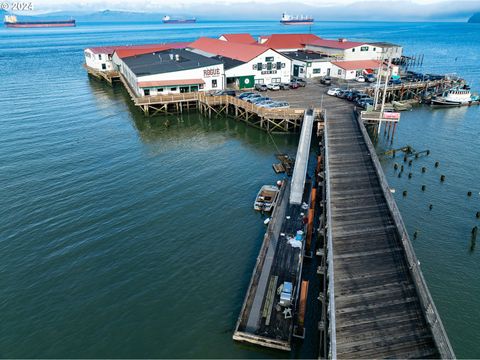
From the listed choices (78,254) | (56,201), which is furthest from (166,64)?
(78,254)

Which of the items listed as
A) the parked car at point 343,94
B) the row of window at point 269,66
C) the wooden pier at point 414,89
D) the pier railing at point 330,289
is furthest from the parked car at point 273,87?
the pier railing at point 330,289

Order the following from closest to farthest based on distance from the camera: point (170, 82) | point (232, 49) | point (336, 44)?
point (170, 82) → point (232, 49) → point (336, 44)

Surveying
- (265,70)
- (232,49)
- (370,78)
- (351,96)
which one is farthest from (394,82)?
(232,49)

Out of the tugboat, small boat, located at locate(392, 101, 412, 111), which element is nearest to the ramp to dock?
small boat, located at locate(392, 101, 412, 111)

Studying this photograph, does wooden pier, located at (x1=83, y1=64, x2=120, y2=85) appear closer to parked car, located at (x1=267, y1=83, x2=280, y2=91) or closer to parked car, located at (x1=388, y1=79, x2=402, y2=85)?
parked car, located at (x1=267, y1=83, x2=280, y2=91)

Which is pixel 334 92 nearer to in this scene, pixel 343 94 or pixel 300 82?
pixel 343 94
